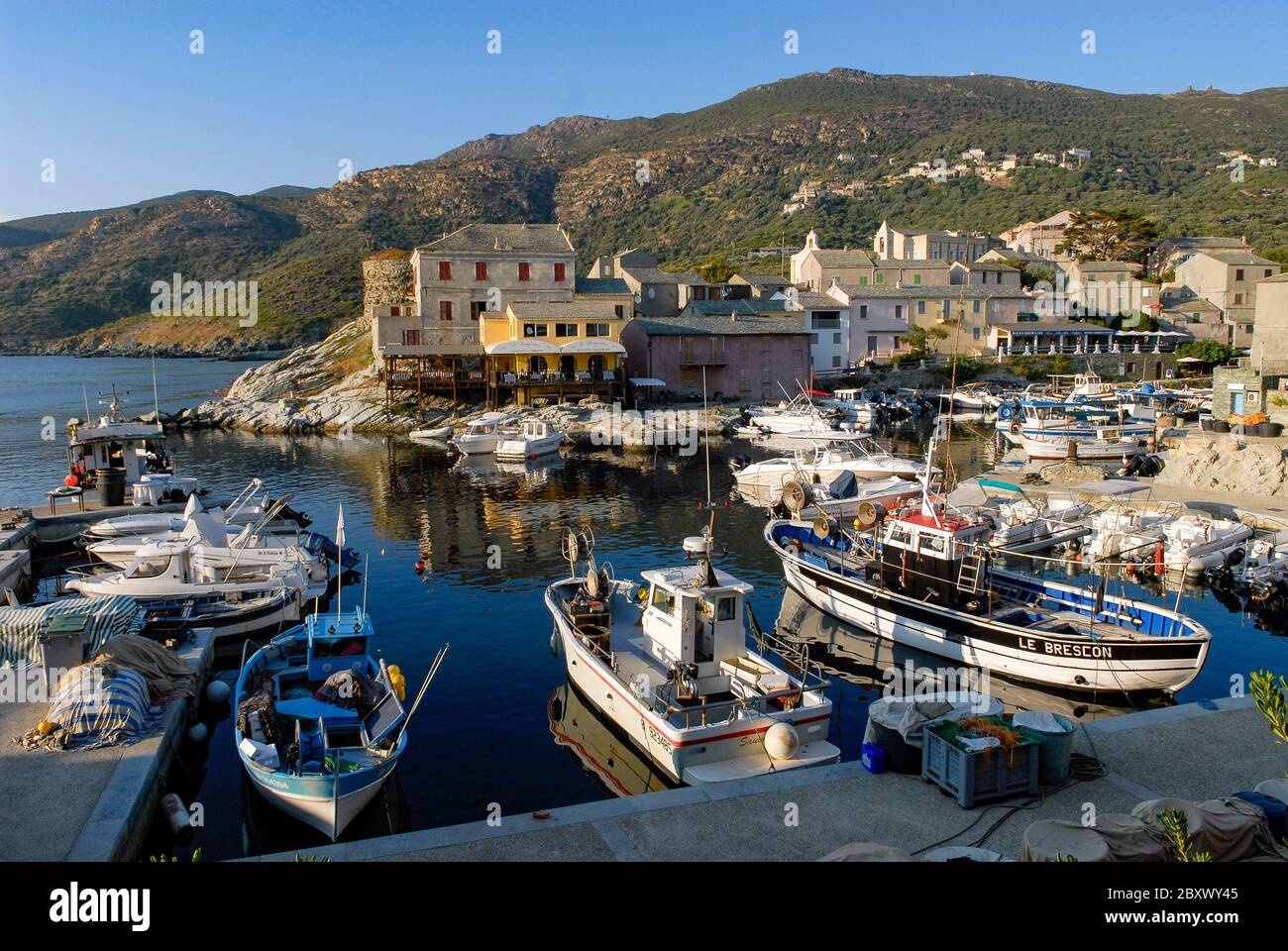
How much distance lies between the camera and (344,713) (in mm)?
15266

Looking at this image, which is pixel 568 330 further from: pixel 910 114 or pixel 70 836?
pixel 910 114

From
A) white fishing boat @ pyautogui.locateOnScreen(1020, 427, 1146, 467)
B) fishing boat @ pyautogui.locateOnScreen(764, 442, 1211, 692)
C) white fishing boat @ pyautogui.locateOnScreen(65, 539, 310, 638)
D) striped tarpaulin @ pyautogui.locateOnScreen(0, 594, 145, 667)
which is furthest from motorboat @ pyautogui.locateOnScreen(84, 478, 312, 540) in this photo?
white fishing boat @ pyautogui.locateOnScreen(1020, 427, 1146, 467)

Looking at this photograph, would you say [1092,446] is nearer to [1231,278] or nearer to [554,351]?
[554,351]

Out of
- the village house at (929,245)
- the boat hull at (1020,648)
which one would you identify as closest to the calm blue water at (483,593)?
the boat hull at (1020,648)

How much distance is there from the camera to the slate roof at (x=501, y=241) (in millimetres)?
69750

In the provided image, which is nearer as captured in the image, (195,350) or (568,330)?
(568,330)

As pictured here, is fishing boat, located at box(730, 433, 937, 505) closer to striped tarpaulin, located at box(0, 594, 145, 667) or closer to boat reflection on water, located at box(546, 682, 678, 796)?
boat reflection on water, located at box(546, 682, 678, 796)

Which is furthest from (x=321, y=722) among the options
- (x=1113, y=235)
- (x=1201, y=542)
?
(x=1113, y=235)

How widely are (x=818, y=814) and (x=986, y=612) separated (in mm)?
10788

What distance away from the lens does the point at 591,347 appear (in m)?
62.5

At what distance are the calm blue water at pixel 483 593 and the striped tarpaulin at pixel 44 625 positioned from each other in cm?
257

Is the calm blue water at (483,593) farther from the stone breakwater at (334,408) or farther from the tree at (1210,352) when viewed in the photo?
the tree at (1210,352)
